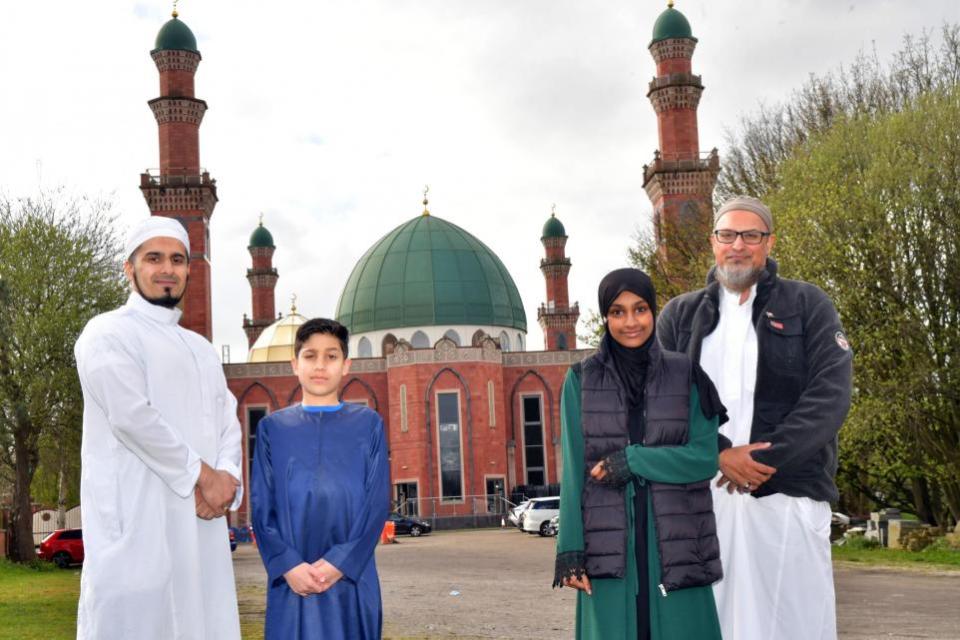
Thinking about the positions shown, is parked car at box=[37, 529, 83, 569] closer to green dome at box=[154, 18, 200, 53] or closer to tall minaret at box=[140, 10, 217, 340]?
tall minaret at box=[140, 10, 217, 340]

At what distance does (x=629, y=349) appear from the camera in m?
5.23

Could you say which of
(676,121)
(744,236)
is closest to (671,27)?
(676,121)

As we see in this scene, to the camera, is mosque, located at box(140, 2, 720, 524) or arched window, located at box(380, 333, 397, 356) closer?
mosque, located at box(140, 2, 720, 524)

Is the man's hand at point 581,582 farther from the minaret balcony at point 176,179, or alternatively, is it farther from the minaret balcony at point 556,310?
the minaret balcony at point 556,310

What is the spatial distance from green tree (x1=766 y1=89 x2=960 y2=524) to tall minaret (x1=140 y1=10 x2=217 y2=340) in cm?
3327

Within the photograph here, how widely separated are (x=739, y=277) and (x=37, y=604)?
13.0 metres

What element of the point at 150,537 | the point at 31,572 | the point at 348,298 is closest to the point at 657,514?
the point at 150,537

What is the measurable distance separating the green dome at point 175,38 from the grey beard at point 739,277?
46.9 metres

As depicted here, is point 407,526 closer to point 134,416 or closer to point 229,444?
point 229,444

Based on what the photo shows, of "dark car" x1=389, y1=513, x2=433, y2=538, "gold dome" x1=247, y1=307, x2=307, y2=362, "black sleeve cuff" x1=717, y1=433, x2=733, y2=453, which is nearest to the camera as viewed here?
"black sleeve cuff" x1=717, y1=433, x2=733, y2=453

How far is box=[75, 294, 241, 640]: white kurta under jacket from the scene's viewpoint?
4938 millimetres

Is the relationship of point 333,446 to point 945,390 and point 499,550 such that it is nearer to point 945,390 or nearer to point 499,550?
point 945,390

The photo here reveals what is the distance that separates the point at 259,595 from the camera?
1541 centimetres

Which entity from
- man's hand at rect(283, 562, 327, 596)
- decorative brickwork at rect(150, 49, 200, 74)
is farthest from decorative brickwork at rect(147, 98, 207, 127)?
man's hand at rect(283, 562, 327, 596)
